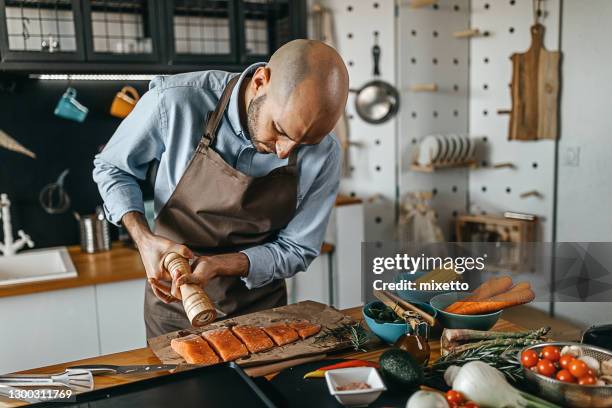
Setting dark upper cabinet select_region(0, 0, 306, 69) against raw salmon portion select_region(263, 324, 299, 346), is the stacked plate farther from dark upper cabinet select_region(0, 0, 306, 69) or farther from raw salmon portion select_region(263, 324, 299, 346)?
raw salmon portion select_region(263, 324, 299, 346)

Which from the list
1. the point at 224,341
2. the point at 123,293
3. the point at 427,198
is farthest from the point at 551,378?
the point at 427,198

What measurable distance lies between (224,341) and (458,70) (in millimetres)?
2922

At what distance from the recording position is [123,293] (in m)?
2.41

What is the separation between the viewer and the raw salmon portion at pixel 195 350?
1.23 m

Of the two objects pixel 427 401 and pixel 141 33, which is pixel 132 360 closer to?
pixel 427 401

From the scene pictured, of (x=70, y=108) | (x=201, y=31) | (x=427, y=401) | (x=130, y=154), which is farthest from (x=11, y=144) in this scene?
(x=427, y=401)

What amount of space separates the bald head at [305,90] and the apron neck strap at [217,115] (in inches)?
10.0

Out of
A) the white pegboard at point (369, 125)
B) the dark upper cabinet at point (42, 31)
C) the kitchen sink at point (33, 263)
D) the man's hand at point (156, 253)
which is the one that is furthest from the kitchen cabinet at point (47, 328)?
the white pegboard at point (369, 125)

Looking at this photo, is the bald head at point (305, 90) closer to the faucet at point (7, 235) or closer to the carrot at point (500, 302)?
the carrot at point (500, 302)

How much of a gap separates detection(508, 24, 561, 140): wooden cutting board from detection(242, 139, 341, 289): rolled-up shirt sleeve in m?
1.96

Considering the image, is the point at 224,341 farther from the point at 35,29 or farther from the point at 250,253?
the point at 35,29

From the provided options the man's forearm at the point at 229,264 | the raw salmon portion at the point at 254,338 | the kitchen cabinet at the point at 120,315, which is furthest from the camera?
the kitchen cabinet at the point at 120,315

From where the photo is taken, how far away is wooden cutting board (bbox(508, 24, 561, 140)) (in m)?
3.15

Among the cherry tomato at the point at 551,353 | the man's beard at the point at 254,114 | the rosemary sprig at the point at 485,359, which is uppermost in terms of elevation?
the man's beard at the point at 254,114
